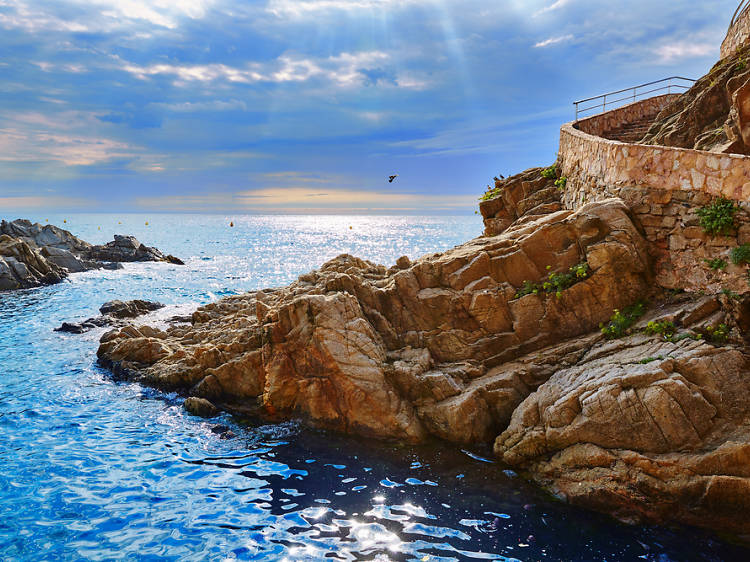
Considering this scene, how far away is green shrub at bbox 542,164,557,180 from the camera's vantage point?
22.7 meters

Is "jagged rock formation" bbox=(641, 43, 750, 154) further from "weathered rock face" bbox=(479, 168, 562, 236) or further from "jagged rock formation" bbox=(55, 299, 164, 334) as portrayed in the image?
"jagged rock formation" bbox=(55, 299, 164, 334)

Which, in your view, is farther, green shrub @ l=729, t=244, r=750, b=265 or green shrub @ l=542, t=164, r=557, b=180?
green shrub @ l=542, t=164, r=557, b=180

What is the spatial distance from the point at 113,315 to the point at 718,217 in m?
34.1

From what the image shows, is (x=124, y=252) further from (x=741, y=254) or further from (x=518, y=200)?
(x=741, y=254)

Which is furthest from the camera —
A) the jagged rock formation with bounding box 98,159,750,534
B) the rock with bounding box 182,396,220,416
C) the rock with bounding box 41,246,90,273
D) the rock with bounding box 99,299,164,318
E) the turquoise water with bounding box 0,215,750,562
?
the rock with bounding box 41,246,90,273

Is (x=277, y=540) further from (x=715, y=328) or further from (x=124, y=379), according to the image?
(x=124, y=379)

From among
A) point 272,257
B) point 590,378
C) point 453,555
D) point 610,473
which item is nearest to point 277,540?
point 453,555

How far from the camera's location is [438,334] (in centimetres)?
1580

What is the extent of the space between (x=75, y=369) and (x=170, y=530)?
50.5ft

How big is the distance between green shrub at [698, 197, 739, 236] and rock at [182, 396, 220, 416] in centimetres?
1745

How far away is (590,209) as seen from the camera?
15.2m

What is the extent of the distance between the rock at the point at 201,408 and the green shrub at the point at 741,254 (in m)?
17.5

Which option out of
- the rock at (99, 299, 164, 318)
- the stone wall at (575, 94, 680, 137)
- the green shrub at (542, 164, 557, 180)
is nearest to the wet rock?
the rock at (99, 299, 164, 318)

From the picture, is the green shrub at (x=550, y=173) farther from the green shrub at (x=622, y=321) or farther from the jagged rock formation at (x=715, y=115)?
the green shrub at (x=622, y=321)
